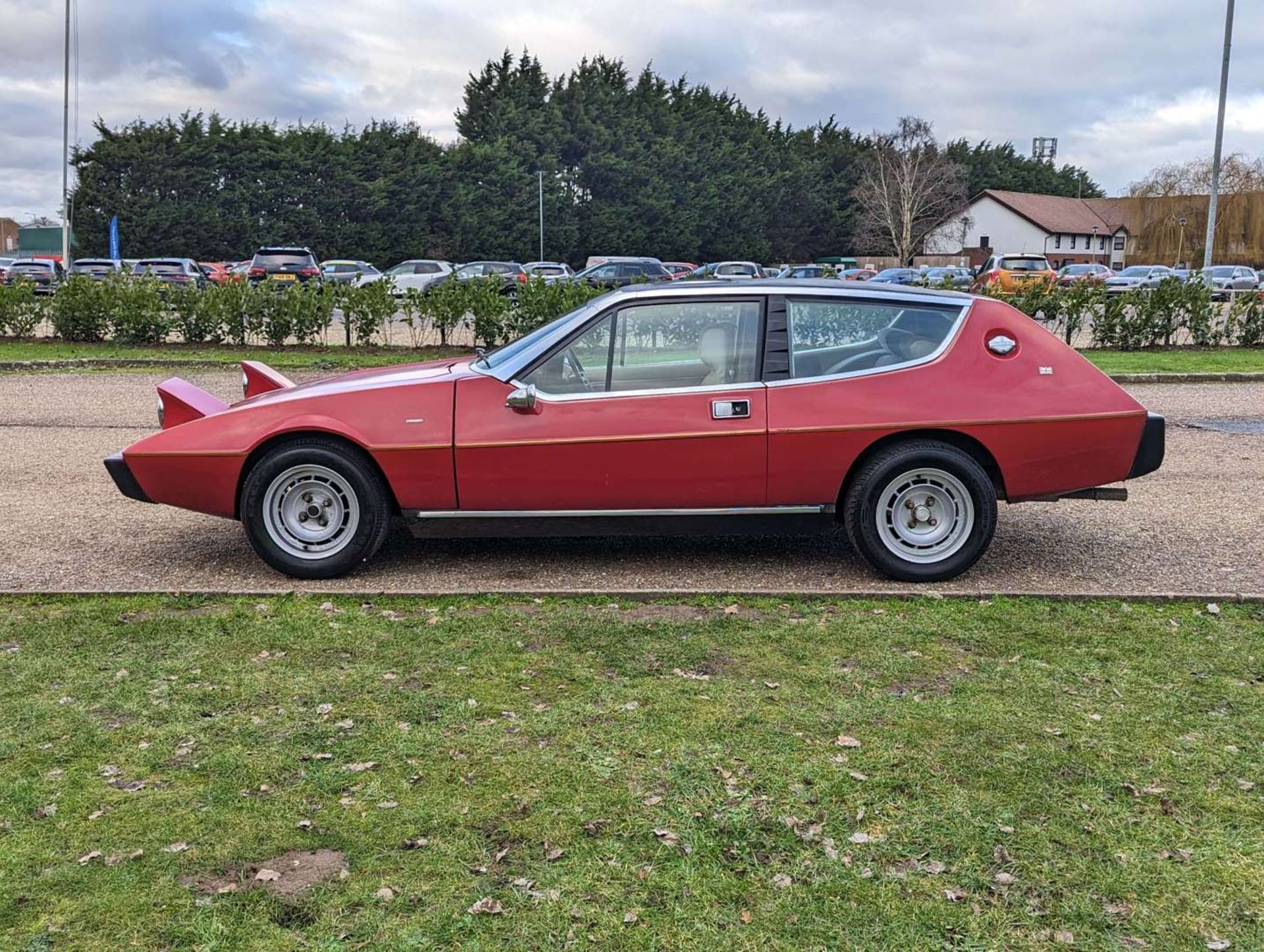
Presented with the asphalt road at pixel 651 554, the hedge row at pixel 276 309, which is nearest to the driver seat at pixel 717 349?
the asphalt road at pixel 651 554

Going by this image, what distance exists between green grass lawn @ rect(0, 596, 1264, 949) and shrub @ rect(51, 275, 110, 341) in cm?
1470

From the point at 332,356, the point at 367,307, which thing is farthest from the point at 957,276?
the point at 332,356

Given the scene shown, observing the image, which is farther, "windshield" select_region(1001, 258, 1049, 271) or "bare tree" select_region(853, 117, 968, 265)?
"bare tree" select_region(853, 117, 968, 265)

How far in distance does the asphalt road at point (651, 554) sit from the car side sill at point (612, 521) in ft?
0.91

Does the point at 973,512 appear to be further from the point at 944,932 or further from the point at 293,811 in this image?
the point at 293,811

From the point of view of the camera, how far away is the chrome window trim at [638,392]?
5980 mm

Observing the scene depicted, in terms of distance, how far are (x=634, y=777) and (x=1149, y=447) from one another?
12.3ft

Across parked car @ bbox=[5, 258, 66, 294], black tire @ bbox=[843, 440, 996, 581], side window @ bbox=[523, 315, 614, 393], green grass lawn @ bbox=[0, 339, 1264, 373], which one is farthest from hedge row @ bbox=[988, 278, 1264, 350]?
parked car @ bbox=[5, 258, 66, 294]

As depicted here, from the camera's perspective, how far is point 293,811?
3547 millimetres

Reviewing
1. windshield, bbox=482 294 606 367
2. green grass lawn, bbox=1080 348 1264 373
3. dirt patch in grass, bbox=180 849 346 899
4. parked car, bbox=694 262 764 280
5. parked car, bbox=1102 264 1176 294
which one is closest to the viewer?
dirt patch in grass, bbox=180 849 346 899

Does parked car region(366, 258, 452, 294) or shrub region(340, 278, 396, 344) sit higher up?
parked car region(366, 258, 452, 294)

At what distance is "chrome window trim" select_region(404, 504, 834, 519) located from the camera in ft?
19.8

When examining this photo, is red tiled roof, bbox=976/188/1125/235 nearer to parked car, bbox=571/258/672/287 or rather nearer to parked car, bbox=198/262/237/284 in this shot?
parked car, bbox=571/258/672/287

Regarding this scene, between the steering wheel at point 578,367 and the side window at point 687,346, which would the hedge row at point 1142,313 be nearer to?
the side window at point 687,346
